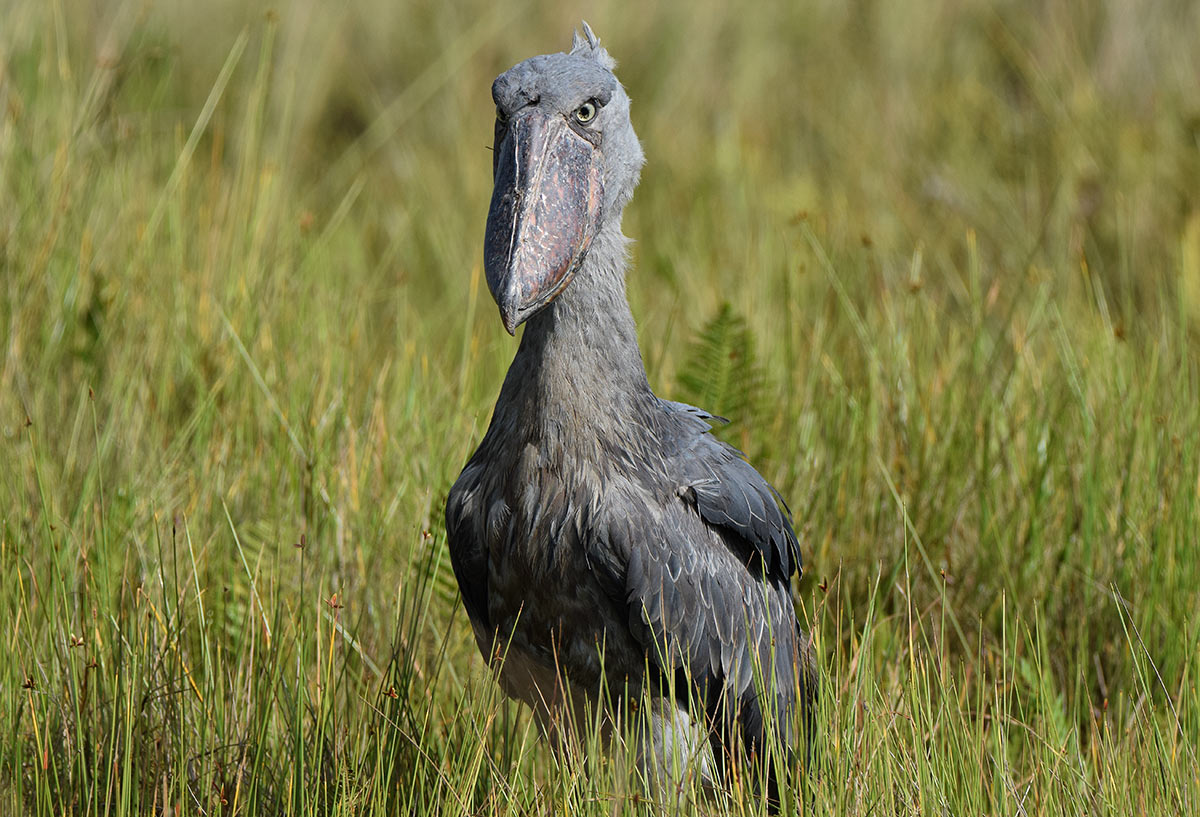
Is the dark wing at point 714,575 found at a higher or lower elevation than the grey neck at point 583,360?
lower

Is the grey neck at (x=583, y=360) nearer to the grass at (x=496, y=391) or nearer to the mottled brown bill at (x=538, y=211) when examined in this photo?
the mottled brown bill at (x=538, y=211)

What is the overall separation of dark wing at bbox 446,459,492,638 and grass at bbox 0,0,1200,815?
87 millimetres

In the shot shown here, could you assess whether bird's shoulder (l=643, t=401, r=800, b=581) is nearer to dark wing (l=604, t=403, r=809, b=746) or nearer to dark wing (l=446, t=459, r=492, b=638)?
dark wing (l=604, t=403, r=809, b=746)

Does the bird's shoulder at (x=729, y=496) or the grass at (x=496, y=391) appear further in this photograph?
the bird's shoulder at (x=729, y=496)

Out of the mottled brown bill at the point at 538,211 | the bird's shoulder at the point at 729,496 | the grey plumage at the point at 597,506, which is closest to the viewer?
the mottled brown bill at the point at 538,211

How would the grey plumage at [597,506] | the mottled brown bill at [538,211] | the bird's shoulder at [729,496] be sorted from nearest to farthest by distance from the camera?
the mottled brown bill at [538,211]
the grey plumage at [597,506]
the bird's shoulder at [729,496]

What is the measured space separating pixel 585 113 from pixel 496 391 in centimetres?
147

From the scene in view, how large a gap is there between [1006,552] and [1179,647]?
413 millimetres

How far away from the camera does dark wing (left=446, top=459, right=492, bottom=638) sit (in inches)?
93.0

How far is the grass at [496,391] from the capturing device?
2164 mm

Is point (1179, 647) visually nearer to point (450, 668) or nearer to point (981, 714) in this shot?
point (981, 714)

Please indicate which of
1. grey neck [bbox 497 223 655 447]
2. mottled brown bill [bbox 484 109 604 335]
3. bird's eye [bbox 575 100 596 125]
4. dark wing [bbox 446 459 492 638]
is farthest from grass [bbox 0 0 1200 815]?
bird's eye [bbox 575 100 596 125]

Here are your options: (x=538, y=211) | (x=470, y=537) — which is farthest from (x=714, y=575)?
(x=538, y=211)

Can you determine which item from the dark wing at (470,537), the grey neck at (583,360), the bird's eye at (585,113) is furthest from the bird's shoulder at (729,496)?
the bird's eye at (585,113)
